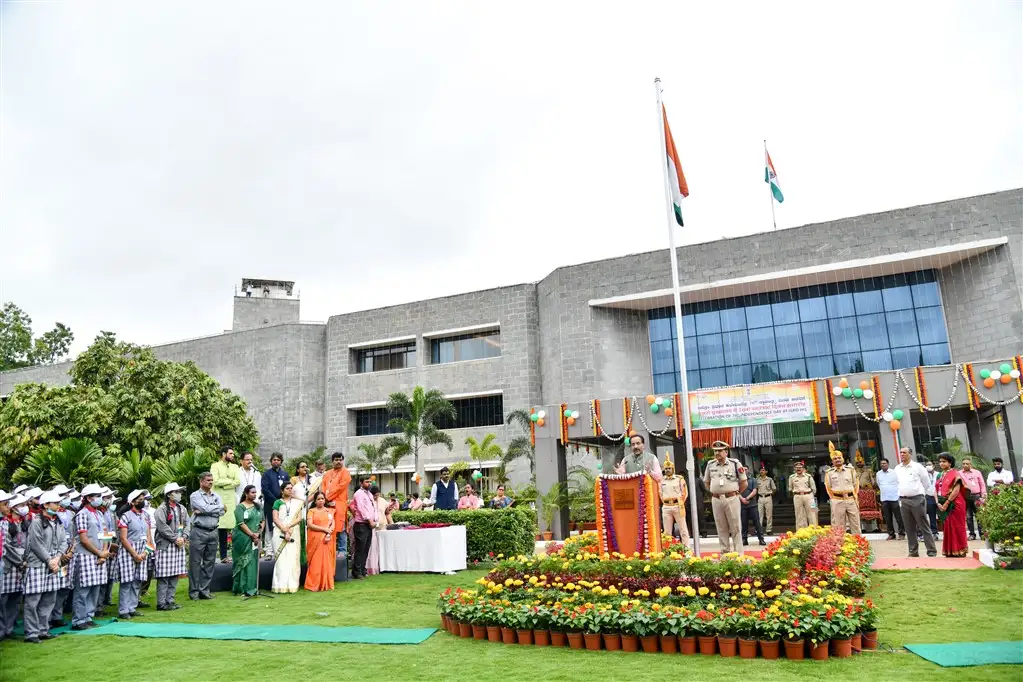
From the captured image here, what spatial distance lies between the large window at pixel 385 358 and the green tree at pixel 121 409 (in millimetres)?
9079

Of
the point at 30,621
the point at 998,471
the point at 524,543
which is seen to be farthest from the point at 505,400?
the point at 30,621

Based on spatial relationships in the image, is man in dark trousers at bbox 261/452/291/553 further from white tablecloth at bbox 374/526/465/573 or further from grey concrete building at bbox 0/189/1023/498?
grey concrete building at bbox 0/189/1023/498

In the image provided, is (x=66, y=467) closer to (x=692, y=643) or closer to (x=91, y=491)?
(x=91, y=491)

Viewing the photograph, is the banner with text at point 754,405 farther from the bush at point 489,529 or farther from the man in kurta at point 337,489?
the man in kurta at point 337,489

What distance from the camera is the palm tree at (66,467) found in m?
14.9

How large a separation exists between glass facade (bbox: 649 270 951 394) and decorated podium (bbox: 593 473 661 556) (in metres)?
16.7

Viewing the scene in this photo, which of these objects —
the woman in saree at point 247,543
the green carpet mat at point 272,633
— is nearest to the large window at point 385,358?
the woman in saree at point 247,543

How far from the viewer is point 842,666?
5766 mm

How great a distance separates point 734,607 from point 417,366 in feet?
92.3

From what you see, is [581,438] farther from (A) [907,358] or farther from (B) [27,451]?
(B) [27,451]

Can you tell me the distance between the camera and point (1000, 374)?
16391 millimetres

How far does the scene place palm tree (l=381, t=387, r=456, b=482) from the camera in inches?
1185

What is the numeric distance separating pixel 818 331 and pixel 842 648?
71.3 feet

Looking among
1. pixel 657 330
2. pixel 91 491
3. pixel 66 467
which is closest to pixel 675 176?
pixel 91 491
